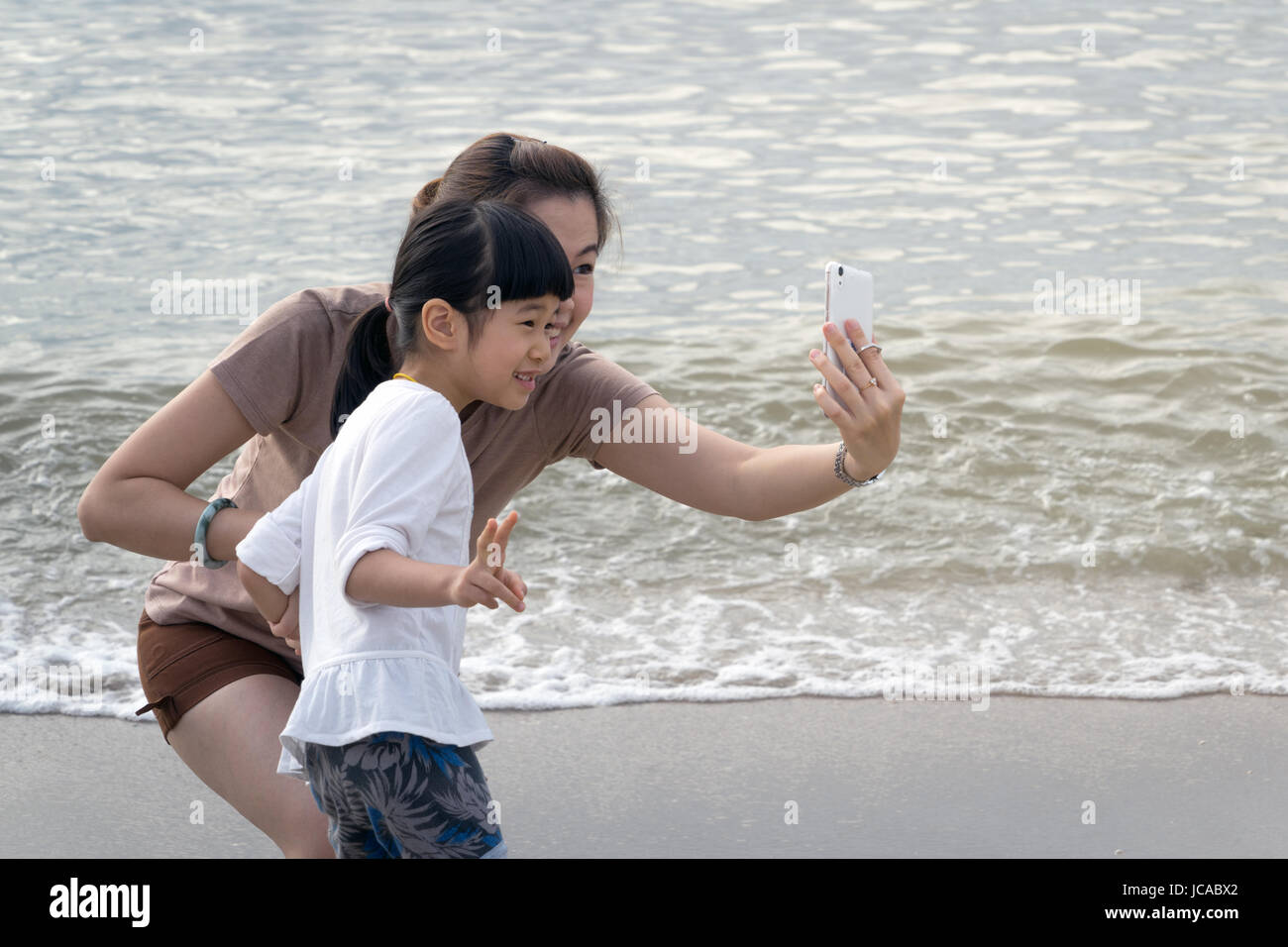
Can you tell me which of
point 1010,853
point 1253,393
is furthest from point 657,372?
point 1010,853

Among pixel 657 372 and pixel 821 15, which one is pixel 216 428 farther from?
pixel 821 15

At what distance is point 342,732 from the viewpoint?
6.58ft

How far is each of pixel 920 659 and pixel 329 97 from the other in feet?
40.3

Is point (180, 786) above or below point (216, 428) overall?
below

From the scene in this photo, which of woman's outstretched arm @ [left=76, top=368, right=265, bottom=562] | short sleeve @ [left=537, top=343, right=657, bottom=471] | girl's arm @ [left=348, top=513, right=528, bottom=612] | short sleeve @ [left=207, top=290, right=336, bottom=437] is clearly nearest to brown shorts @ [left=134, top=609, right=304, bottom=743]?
woman's outstretched arm @ [left=76, top=368, right=265, bottom=562]

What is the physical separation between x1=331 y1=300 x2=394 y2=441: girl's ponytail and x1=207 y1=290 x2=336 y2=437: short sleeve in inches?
6.1

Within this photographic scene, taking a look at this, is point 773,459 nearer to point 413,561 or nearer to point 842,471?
point 842,471

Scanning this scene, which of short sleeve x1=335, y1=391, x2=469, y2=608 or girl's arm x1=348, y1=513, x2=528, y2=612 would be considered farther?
short sleeve x1=335, y1=391, x2=469, y2=608

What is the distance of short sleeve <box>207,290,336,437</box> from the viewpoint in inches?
100

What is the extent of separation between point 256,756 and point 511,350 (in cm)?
88

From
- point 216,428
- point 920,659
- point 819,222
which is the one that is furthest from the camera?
point 819,222

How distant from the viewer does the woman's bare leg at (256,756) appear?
2477 mm

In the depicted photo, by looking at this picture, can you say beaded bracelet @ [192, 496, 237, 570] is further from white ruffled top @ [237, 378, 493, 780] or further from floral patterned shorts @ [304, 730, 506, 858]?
floral patterned shorts @ [304, 730, 506, 858]

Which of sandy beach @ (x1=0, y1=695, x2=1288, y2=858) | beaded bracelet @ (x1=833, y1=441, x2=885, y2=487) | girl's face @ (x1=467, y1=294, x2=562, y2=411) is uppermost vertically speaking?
girl's face @ (x1=467, y1=294, x2=562, y2=411)
